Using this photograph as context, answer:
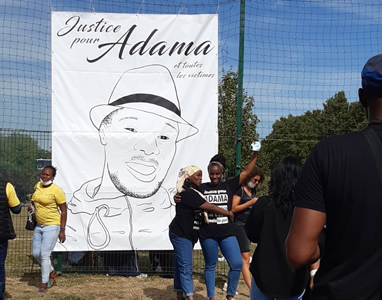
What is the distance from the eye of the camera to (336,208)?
78.4 inches

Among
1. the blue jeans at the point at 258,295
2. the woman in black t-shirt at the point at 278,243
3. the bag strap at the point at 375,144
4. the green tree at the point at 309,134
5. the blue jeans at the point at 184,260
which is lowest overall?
the blue jeans at the point at 184,260

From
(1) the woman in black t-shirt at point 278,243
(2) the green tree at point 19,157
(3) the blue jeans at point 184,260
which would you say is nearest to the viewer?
(1) the woman in black t-shirt at point 278,243

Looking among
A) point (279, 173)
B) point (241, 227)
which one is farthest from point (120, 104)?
point (279, 173)

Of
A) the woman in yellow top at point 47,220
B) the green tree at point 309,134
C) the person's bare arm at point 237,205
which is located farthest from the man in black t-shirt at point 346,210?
the woman in yellow top at point 47,220

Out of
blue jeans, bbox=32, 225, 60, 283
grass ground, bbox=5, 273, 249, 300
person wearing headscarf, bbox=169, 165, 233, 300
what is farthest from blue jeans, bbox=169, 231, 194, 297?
blue jeans, bbox=32, 225, 60, 283

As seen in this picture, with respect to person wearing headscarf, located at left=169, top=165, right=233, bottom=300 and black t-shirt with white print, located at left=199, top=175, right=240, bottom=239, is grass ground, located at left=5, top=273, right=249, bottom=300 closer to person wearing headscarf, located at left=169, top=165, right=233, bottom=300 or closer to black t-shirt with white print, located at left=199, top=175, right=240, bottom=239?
person wearing headscarf, located at left=169, top=165, right=233, bottom=300

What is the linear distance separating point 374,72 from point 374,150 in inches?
11.8

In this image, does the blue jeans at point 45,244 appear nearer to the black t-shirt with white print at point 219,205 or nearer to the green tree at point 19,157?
the green tree at point 19,157

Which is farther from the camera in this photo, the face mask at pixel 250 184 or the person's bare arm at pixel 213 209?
the face mask at pixel 250 184

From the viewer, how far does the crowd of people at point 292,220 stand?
6.41 feet

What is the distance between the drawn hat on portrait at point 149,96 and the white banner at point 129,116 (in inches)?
0.6

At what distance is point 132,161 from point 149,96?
104 cm

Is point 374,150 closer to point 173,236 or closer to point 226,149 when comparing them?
point 173,236

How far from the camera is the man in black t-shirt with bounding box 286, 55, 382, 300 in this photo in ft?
6.37
